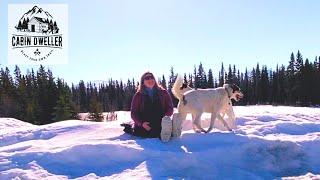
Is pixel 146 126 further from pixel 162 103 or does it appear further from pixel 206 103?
pixel 206 103

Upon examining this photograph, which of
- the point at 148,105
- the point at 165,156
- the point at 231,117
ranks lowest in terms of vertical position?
the point at 165,156

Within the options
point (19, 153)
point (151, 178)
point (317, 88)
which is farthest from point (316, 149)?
point (317, 88)

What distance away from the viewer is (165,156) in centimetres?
802

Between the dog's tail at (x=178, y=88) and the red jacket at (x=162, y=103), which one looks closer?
the red jacket at (x=162, y=103)

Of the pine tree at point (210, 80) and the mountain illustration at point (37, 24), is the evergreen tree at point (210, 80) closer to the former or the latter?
the pine tree at point (210, 80)

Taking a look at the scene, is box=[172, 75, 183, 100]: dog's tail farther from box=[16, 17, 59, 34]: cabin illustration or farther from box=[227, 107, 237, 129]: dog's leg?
box=[16, 17, 59, 34]: cabin illustration

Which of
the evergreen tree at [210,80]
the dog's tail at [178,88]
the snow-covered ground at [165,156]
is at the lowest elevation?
the snow-covered ground at [165,156]

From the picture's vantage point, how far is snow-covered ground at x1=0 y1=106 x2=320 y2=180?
756 centimetres

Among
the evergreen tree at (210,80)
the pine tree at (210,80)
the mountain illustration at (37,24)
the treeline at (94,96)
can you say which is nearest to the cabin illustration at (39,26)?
A: the mountain illustration at (37,24)

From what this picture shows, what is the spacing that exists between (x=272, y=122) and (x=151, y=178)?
456 cm

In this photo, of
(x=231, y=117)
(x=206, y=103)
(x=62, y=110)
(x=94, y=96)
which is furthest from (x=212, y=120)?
(x=94, y=96)

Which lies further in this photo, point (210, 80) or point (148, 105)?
point (210, 80)

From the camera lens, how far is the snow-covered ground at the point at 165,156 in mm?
7559

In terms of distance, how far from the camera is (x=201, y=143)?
8.88 metres
